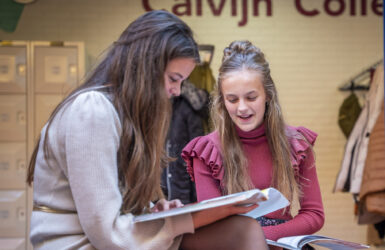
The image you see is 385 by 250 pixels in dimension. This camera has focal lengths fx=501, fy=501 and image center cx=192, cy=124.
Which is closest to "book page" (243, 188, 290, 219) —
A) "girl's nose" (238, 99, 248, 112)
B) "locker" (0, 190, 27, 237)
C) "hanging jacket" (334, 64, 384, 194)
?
"girl's nose" (238, 99, 248, 112)

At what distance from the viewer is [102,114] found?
1217mm

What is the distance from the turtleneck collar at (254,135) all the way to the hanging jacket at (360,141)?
1.91 metres

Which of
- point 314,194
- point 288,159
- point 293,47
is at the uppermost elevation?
point 293,47

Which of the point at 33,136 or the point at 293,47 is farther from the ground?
the point at 293,47

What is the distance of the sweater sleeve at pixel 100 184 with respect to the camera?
3.85ft

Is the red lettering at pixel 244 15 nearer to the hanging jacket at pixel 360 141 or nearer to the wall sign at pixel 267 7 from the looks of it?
the wall sign at pixel 267 7

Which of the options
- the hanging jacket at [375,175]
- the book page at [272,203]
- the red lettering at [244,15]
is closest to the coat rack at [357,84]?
the hanging jacket at [375,175]

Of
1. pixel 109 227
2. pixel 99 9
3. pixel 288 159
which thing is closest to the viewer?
pixel 109 227

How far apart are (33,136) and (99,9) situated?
3.96 ft

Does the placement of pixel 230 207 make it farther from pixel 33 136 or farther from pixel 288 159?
pixel 33 136

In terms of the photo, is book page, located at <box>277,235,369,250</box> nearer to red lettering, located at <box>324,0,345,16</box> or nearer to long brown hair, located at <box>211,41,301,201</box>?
long brown hair, located at <box>211,41,301,201</box>

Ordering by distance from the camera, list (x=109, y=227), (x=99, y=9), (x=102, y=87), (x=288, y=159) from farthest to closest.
Result: (x=99, y=9) → (x=288, y=159) → (x=102, y=87) → (x=109, y=227)

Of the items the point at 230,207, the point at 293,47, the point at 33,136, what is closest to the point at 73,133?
the point at 230,207

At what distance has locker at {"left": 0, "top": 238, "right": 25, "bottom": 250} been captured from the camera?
338 cm
